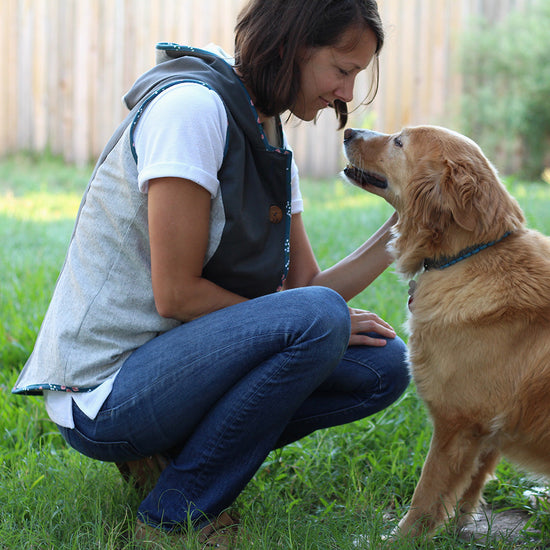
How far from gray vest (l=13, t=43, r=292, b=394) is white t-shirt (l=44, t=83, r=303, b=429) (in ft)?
0.15

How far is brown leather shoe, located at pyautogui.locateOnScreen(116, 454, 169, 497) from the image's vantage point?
227cm

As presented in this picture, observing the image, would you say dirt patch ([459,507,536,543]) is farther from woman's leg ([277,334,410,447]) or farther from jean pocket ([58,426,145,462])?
jean pocket ([58,426,145,462])

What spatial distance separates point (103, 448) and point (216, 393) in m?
0.39

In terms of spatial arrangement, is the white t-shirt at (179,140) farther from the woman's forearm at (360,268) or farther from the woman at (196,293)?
the woman's forearm at (360,268)

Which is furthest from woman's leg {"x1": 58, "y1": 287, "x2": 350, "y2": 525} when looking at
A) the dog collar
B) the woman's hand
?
the dog collar

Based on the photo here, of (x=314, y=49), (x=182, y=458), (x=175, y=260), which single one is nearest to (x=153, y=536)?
(x=182, y=458)

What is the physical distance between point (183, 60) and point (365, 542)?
59.9 inches

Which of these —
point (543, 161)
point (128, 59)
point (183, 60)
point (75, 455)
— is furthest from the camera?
point (543, 161)

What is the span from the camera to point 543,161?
9180 millimetres

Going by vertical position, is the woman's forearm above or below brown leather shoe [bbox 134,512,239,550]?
above

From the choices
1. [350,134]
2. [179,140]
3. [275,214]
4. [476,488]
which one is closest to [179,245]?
[179,140]

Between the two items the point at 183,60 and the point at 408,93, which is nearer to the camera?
the point at 183,60

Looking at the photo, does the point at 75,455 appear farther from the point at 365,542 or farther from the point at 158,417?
the point at 365,542

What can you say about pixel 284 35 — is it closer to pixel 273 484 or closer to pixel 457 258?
pixel 457 258
